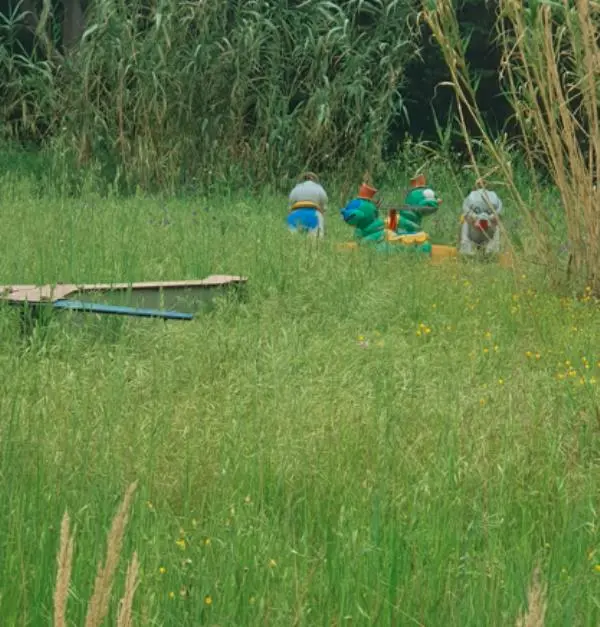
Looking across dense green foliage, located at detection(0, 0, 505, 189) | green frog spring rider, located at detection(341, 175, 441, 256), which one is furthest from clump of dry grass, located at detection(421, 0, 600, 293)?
dense green foliage, located at detection(0, 0, 505, 189)

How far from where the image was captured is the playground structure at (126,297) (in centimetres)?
507

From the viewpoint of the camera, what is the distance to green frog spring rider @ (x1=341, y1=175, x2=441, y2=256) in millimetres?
8109

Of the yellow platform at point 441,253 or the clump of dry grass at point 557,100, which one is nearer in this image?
the clump of dry grass at point 557,100

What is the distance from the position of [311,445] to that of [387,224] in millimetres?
5265

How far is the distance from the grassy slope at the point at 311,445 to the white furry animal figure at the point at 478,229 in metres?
1.16

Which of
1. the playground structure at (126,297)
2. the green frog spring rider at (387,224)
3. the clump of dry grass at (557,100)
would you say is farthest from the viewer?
the green frog spring rider at (387,224)

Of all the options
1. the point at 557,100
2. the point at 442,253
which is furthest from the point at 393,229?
the point at 557,100

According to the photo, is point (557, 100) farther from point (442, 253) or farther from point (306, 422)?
point (306, 422)

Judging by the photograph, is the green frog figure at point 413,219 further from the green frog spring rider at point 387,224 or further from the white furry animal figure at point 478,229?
the white furry animal figure at point 478,229

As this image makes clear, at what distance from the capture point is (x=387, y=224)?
8641 mm

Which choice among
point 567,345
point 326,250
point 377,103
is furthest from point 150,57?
point 567,345

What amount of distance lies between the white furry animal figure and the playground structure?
2292mm

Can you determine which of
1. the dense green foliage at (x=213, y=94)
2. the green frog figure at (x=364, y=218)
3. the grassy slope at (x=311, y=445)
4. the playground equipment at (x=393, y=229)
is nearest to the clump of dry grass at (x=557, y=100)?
the grassy slope at (x=311, y=445)

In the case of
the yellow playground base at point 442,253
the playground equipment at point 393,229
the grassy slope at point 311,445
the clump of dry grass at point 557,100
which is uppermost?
the clump of dry grass at point 557,100
